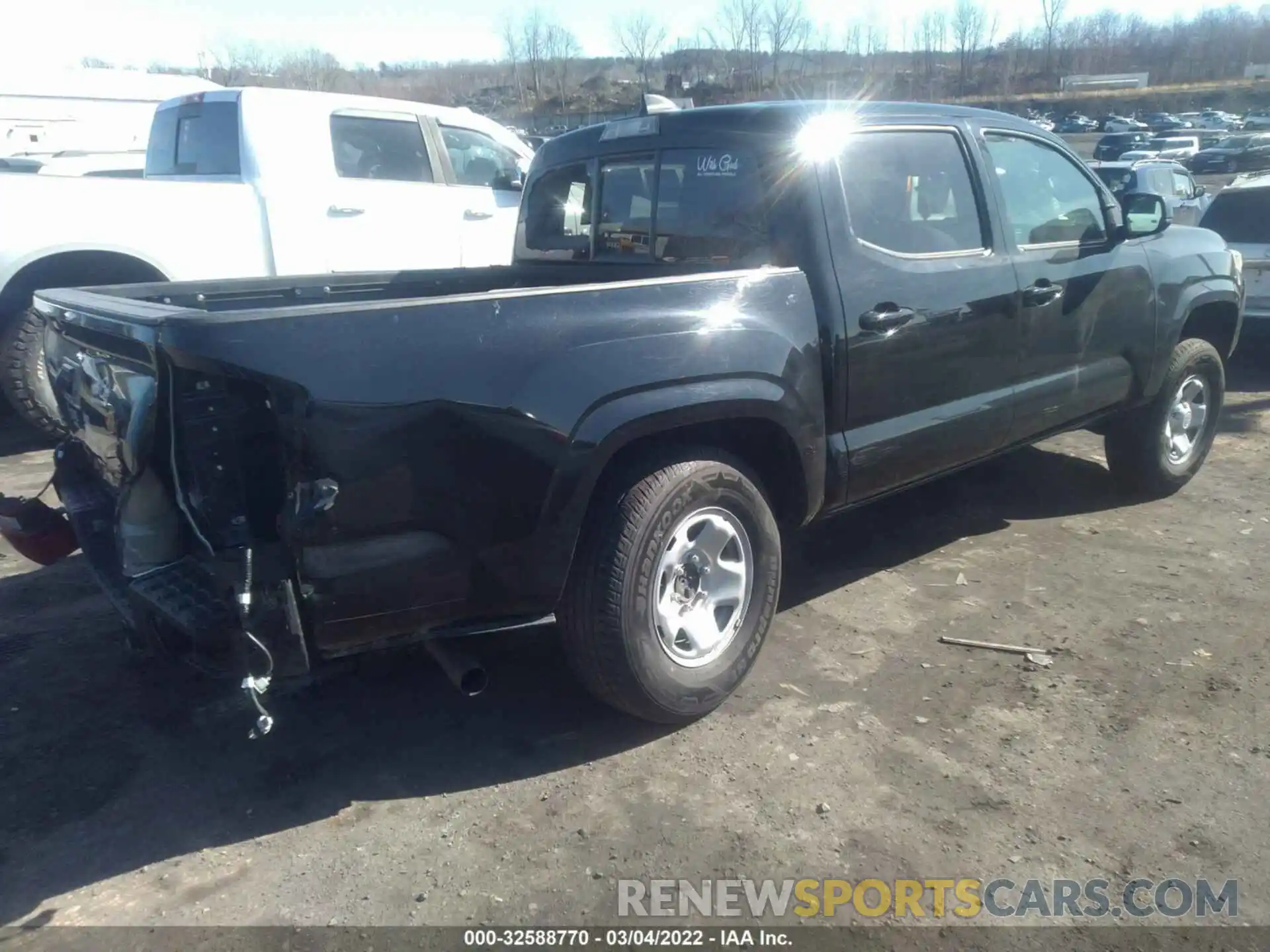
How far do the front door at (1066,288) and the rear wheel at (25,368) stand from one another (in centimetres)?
514

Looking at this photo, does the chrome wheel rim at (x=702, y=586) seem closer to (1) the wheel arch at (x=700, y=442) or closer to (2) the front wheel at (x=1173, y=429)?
(1) the wheel arch at (x=700, y=442)

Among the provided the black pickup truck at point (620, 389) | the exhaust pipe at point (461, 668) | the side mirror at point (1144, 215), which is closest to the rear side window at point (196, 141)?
the black pickup truck at point (620, 389)

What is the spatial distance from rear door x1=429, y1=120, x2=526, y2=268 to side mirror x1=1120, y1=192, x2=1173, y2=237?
173 inches

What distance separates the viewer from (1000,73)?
86750mm

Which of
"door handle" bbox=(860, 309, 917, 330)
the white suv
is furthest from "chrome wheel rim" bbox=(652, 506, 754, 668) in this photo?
the white suv

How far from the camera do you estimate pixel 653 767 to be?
3143 millimetres

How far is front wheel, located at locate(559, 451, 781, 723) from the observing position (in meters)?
3.01

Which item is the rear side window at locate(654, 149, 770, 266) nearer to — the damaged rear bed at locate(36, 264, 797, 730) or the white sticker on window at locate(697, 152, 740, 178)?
the white sticker on window at locate(697, 152, 740, 178)

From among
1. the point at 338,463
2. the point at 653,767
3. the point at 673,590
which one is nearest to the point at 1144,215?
the point at 673,590

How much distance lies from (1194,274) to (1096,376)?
1039 millimetres

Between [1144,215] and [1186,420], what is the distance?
50.5 inches

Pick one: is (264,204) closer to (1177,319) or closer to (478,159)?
(478,159)

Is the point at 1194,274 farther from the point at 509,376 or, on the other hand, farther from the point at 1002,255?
the point at 509,376

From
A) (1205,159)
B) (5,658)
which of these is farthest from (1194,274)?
(1205,159)
